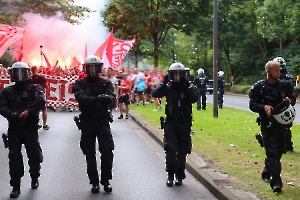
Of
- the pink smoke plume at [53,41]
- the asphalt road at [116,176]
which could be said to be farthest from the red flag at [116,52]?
the asphalt road at [116,176]

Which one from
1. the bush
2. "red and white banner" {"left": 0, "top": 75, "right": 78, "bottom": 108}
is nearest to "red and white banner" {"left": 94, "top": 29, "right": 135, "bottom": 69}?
"red and white banner" {"left": 0, "top": 75, "right": 78, "bottom": 108}

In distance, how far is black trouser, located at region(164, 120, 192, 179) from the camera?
6852 mm

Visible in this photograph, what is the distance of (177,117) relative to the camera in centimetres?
683

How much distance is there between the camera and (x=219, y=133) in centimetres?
1170

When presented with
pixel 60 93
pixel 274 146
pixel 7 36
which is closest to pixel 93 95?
pixel 274 146

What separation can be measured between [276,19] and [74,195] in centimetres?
3128

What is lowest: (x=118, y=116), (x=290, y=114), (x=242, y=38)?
(x=118, y=116)

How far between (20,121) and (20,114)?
0.12 m

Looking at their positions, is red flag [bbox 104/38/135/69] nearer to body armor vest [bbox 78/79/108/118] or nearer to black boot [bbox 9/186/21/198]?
body armor vest [bbox 78/79/108/118]

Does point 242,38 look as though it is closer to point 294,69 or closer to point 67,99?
point 294,69

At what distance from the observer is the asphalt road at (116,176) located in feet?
20.6

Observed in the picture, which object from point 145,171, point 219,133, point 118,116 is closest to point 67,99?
point 118,116

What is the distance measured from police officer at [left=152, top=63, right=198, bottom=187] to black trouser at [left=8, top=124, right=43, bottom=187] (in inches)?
68.9

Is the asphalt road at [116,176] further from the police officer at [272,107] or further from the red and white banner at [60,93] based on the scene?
the red and white banner at [60,93]
